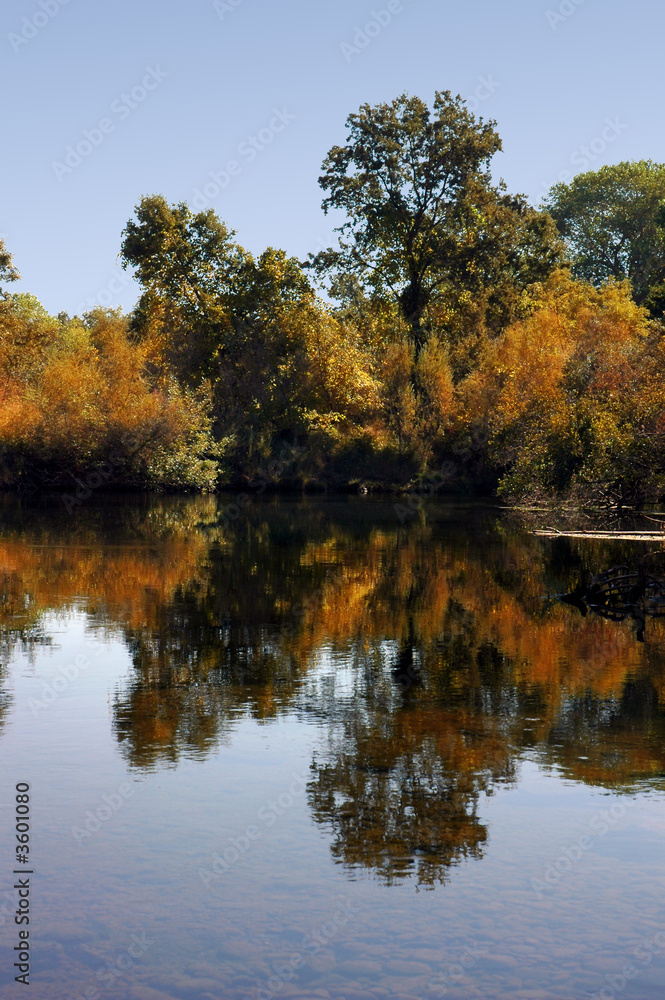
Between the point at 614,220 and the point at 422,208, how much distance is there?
48.6 metres

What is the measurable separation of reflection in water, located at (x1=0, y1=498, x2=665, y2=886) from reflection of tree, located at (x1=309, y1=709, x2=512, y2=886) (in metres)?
0.02

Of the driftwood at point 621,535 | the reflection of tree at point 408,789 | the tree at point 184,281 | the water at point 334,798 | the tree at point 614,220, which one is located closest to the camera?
the water at point 334,798

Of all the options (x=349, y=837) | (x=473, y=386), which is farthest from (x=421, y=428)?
(x=349, y=837)

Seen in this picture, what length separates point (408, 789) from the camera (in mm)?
8852

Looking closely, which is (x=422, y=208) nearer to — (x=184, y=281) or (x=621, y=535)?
(x=184, y=281)

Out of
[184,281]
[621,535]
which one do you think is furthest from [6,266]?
[621,535]

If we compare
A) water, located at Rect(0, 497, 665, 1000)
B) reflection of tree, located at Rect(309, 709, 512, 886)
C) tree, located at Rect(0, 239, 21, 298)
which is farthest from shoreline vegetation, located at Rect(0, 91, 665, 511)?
reflection of tree, located at Rect(309, 709, 512, 886)

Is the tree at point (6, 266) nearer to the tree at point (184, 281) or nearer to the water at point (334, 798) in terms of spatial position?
the tree at point (184, 281)

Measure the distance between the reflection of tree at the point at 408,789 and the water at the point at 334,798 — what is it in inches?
1.1

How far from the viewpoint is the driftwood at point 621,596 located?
18797 mm

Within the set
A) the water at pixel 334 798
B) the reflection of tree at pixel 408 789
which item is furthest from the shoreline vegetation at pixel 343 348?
the reflection of tree at pixel 408 789

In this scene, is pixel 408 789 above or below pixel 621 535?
below

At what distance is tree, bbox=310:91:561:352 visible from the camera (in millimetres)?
58750

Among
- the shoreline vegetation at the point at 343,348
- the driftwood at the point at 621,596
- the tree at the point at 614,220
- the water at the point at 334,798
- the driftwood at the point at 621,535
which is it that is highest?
the tree at the point at 614,220
